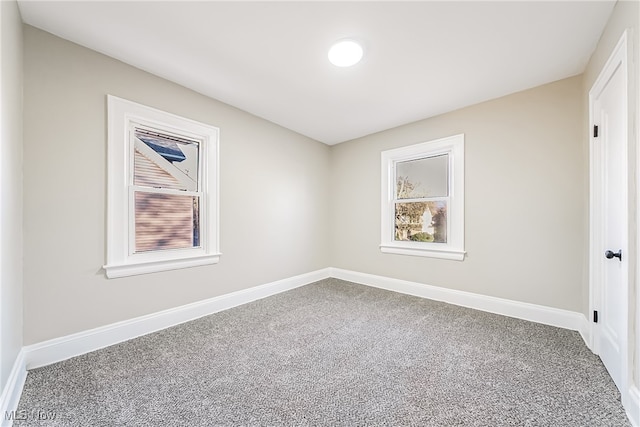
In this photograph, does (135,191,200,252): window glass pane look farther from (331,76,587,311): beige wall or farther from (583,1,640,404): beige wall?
(583,1,640,404): beige wall

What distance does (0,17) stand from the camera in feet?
4.33

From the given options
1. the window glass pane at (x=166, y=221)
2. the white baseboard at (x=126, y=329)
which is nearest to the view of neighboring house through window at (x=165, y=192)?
the window glass pane at (x=166, y=221)

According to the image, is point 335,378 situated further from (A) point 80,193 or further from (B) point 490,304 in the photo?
(A) point 80,193

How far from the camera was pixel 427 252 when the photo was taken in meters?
3.34

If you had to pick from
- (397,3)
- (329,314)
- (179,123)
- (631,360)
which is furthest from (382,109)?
(631,360)

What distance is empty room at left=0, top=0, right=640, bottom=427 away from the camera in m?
1.48

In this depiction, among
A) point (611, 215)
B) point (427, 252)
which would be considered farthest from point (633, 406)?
Result: point (427, 252)

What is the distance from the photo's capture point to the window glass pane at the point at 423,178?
10.9 feet

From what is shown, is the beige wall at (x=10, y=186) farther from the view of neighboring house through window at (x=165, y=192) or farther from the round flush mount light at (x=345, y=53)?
the round flush mount light at (x=345, y=53)

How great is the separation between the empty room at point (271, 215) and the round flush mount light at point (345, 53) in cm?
2

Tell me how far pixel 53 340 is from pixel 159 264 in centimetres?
83

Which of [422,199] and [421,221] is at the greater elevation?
[422,199]

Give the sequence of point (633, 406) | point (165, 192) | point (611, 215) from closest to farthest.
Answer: point (633, 406), point (611, 215), point (165, 192)

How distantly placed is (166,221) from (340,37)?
89.6 inches
